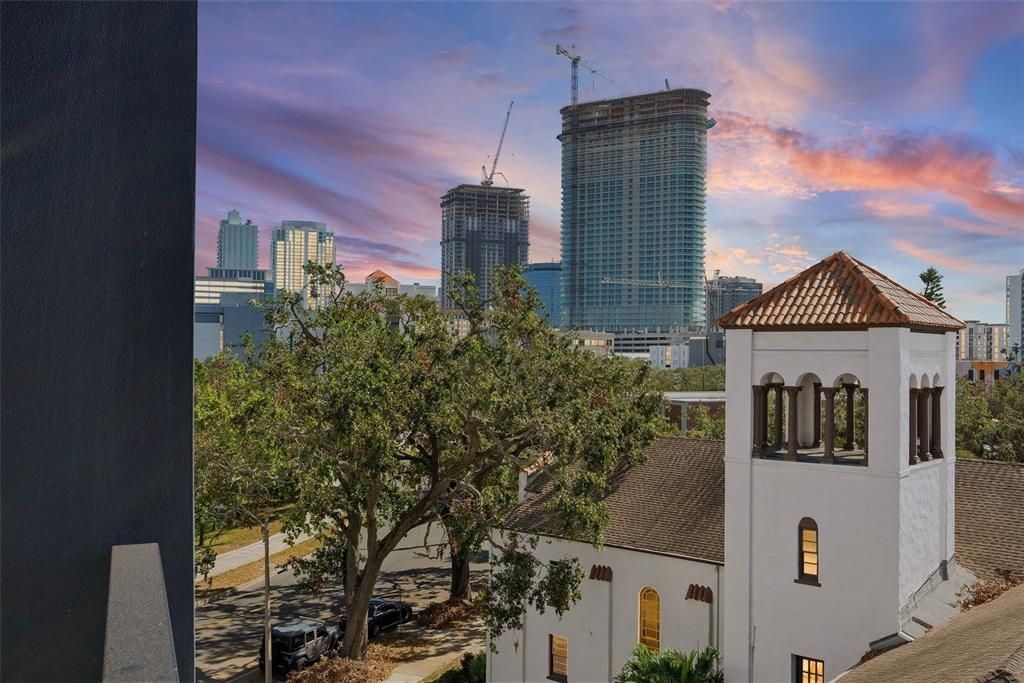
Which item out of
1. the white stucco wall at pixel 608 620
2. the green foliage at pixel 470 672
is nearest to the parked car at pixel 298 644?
the green foliage at pixel 470 672

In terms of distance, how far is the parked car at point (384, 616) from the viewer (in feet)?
87.2

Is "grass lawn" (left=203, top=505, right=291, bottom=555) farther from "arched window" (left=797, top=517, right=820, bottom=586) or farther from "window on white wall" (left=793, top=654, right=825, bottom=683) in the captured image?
"arched window" (left=797, top=517, right=820, bottom=586)

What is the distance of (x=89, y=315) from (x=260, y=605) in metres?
31.1

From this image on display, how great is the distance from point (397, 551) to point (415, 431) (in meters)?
22.4

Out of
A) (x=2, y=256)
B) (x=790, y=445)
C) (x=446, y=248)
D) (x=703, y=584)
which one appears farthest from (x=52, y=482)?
(x=446, y=248)

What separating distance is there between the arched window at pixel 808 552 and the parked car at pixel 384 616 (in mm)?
15794

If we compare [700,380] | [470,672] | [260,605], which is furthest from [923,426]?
[700,380]

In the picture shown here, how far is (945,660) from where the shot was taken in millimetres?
10062

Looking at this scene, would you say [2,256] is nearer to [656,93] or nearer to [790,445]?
[790,445]

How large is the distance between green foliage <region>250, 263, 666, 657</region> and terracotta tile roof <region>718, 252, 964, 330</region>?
5705 millimetres

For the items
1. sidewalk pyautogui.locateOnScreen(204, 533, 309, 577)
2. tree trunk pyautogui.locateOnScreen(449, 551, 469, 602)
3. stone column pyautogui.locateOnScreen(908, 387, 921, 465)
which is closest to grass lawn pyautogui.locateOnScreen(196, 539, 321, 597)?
sidewalk pyautogui.locateOnScreen(204, 533, 309, 577)

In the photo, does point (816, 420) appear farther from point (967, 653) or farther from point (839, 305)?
point (967, 653)

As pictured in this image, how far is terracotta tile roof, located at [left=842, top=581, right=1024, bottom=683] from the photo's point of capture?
822 cm

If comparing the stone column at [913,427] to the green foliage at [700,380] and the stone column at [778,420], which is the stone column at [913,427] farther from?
the green foliage at [700,380]
